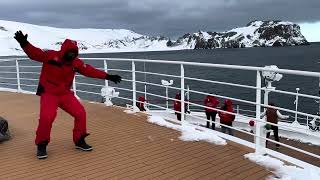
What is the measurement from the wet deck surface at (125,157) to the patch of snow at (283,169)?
0.14 metres

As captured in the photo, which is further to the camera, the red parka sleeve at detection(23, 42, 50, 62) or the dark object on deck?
the dark object on deck

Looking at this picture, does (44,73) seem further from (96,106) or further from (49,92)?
(96,106)

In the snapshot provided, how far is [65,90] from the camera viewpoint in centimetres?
665

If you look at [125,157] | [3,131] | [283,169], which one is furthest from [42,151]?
[283,169]

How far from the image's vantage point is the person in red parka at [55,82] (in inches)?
248

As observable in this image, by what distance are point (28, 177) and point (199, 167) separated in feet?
7.11

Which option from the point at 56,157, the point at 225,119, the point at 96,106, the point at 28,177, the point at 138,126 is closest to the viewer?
the point at 28,177

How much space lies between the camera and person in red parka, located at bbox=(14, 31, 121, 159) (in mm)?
6309

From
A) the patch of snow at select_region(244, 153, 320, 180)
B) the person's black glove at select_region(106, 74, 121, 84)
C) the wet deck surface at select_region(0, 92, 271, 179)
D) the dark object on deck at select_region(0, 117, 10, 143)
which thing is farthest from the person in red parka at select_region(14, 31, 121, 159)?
the patch of snow at select_region(244, 153, 320, 180)

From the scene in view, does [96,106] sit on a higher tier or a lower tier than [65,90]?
lower

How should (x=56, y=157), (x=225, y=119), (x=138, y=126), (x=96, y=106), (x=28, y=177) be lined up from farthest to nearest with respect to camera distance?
(x=225, y=119) → (x=96, y=106) → (x=138, y=126) → (x=56, y=157) → (x=28, y=177)

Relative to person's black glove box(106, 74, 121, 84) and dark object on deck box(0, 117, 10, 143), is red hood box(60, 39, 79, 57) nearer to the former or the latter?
person's black glove box(106, 74, 121, 84)

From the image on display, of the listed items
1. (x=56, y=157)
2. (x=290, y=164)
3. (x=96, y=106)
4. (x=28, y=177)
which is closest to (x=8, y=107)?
(x=96, y=106)

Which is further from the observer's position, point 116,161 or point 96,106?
point 96,106
